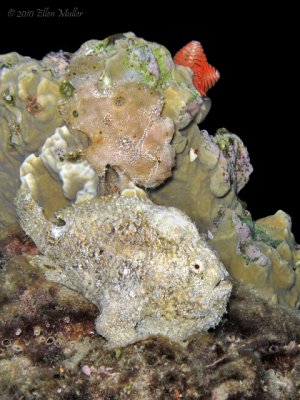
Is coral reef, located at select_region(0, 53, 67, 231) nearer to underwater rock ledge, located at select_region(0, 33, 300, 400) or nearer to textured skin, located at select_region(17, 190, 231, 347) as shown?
underwater rock ledge, located at select_region(0, 33, 300, 400)

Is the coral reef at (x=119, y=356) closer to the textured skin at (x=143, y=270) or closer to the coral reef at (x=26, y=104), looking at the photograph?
the textured skin at (x=143, y=270)

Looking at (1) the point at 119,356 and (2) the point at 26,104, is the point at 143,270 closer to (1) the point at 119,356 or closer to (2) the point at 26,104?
(1) the point at 119,356

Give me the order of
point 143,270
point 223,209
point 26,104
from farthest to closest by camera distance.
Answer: point 223,209 → point 26,104 → point 143,270

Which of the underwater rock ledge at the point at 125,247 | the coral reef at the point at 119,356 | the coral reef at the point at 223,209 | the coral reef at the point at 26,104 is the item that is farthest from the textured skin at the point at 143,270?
the coral reef at the point at 223,209

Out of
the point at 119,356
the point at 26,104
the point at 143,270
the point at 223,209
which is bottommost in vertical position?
the point at 119,356

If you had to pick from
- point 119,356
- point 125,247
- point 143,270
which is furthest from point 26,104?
point 119,356

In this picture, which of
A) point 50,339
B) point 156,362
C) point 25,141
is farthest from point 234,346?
point 25,141
